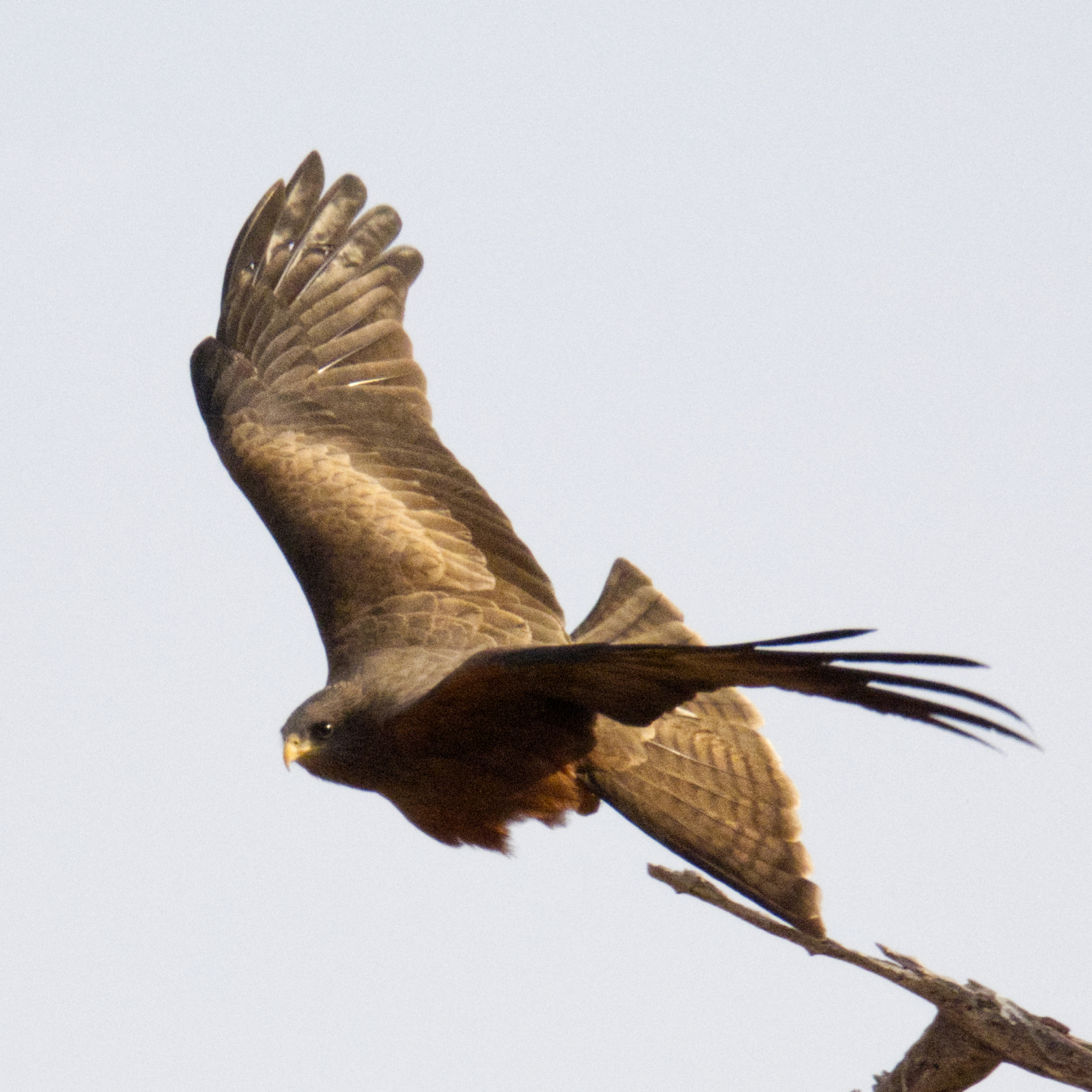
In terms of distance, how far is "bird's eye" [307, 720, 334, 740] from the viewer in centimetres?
726

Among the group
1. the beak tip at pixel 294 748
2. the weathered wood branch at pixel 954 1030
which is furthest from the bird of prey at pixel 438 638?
the weathered wood branch at pixel 954 1030

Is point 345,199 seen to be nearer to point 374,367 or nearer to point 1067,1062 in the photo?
point 374,367

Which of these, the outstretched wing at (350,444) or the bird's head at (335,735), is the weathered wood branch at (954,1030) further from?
the outstretched wing at (350,444)

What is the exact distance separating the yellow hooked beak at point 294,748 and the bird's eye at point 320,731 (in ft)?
0.13

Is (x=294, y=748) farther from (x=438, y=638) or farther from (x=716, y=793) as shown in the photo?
(x=716, y=793)

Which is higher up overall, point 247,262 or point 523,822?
point 247,262

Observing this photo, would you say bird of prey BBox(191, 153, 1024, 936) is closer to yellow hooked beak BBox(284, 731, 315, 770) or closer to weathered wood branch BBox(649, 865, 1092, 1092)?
yellow hooked beak BBox(284, 731, 315, 770)

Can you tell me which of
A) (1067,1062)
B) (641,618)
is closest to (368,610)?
(641,618)

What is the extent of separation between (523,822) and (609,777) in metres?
0.39

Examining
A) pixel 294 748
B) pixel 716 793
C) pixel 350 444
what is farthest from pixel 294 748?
pixel 350 444

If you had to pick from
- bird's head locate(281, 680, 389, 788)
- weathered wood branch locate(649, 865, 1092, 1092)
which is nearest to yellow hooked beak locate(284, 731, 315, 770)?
bird's head locate(281, 680, 389, 788)

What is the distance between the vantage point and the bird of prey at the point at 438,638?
6.29 metres

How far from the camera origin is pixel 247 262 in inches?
377

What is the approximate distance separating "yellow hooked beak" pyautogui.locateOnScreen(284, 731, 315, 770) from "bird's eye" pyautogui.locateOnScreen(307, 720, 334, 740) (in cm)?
4
